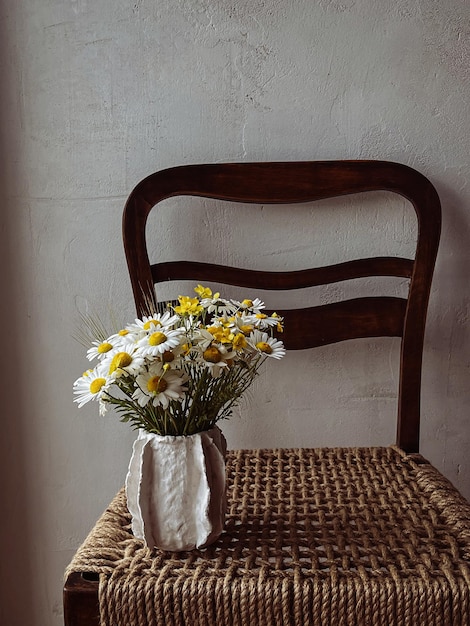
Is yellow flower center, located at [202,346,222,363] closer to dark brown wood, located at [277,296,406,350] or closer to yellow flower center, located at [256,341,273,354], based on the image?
yellow flower center, located at [256,341,273,354]

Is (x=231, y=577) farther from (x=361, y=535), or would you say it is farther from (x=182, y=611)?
(x=361, y=535)

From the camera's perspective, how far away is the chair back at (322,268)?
3.80ft

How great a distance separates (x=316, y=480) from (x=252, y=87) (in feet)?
2.23

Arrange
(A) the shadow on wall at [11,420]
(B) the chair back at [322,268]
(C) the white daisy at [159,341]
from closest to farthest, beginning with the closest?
1. (C) the white daisy at [159,341]
2. (B) the chair back at [322,268]
3. (A) the shadow on wall at [11,420]

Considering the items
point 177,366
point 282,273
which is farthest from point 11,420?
point 177,366

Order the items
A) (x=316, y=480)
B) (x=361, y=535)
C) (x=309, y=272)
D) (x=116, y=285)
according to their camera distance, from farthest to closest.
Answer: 1. (x=116, y=285)
2. (x=309, y=272)
3. (x=316, y=480)
4. (x=361, y=535)

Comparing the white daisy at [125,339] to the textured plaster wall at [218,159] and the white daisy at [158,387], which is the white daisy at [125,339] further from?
the textured plaster wall at [218,159]

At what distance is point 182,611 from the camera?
29.3 inches

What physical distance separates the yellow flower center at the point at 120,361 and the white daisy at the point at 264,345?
14 cm

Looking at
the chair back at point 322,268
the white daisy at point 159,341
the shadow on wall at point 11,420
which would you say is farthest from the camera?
the shadow on wall at point 11,420

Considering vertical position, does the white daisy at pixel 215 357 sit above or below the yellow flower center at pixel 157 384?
above

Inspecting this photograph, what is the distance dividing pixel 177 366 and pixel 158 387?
A: 0.10 feet

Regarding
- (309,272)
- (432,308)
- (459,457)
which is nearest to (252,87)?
(309,272)

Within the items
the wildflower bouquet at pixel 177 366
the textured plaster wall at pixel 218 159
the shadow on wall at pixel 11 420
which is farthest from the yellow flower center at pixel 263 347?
the shadow on wall at pixel 11 420
